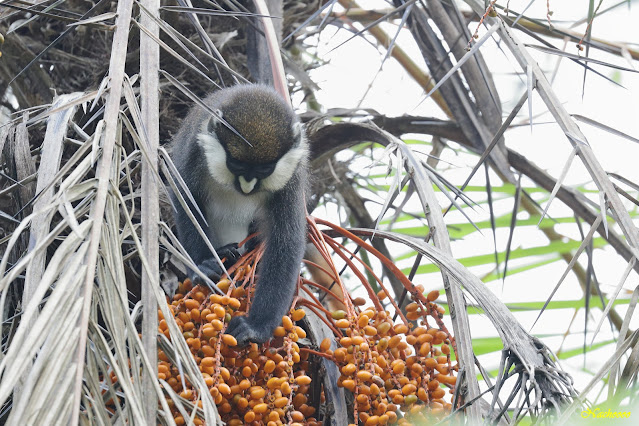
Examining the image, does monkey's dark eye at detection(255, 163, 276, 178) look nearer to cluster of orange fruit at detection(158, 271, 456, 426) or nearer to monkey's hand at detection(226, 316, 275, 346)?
monkey's hand at detection(226, 316, 275, 346)

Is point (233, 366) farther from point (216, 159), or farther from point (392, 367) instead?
point (216, 159)

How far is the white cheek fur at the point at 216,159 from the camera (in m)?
2.35

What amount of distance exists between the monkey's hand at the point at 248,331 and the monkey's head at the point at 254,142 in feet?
1.80

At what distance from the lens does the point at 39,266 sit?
1175 mm

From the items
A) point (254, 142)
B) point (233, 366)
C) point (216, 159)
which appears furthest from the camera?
point (216, 159)

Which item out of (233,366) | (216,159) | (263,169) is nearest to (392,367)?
(233,366)

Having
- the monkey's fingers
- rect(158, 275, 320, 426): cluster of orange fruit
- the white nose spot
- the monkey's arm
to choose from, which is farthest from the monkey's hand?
the white nose spot

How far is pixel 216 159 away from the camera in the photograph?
7.75ft

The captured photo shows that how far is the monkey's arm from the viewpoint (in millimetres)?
2001

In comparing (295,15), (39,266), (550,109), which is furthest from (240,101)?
(39,266)

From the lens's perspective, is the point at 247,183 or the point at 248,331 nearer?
the point at 248,331

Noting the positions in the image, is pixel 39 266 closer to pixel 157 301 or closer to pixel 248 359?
pixel 157 301

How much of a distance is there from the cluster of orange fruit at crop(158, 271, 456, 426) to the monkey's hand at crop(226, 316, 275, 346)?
0.28 ft

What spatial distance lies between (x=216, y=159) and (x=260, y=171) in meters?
0.18
